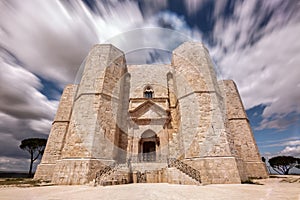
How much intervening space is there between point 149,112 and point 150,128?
5.54 ft

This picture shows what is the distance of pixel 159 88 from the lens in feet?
56.9

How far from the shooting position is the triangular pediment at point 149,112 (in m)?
14.9

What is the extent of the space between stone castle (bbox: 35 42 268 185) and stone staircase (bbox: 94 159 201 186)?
0.18 ft

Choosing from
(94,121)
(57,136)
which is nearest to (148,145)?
(94,121)

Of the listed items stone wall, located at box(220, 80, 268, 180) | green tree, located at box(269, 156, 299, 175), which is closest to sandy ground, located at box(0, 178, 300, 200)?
stone wall, located at box(220, 80, 268, 180)

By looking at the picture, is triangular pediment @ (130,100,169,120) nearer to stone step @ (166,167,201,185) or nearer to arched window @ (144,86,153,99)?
arched window @ (144,86,153,99)

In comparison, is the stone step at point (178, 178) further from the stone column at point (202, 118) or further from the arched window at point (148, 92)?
the arched window at point (148, 92)

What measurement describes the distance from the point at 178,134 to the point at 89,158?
316 inches

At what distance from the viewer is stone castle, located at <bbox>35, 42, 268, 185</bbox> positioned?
9.97 meters

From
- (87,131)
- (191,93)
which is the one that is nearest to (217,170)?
(191,93)

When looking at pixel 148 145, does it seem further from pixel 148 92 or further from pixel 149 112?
pixel 148 92

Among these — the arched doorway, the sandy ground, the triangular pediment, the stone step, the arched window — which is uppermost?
the arched window

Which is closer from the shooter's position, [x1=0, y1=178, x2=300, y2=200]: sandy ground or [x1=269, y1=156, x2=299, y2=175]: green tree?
[x1=0, y1=178, x2=300, y2=200]: sandy ground

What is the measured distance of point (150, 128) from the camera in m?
14.5
